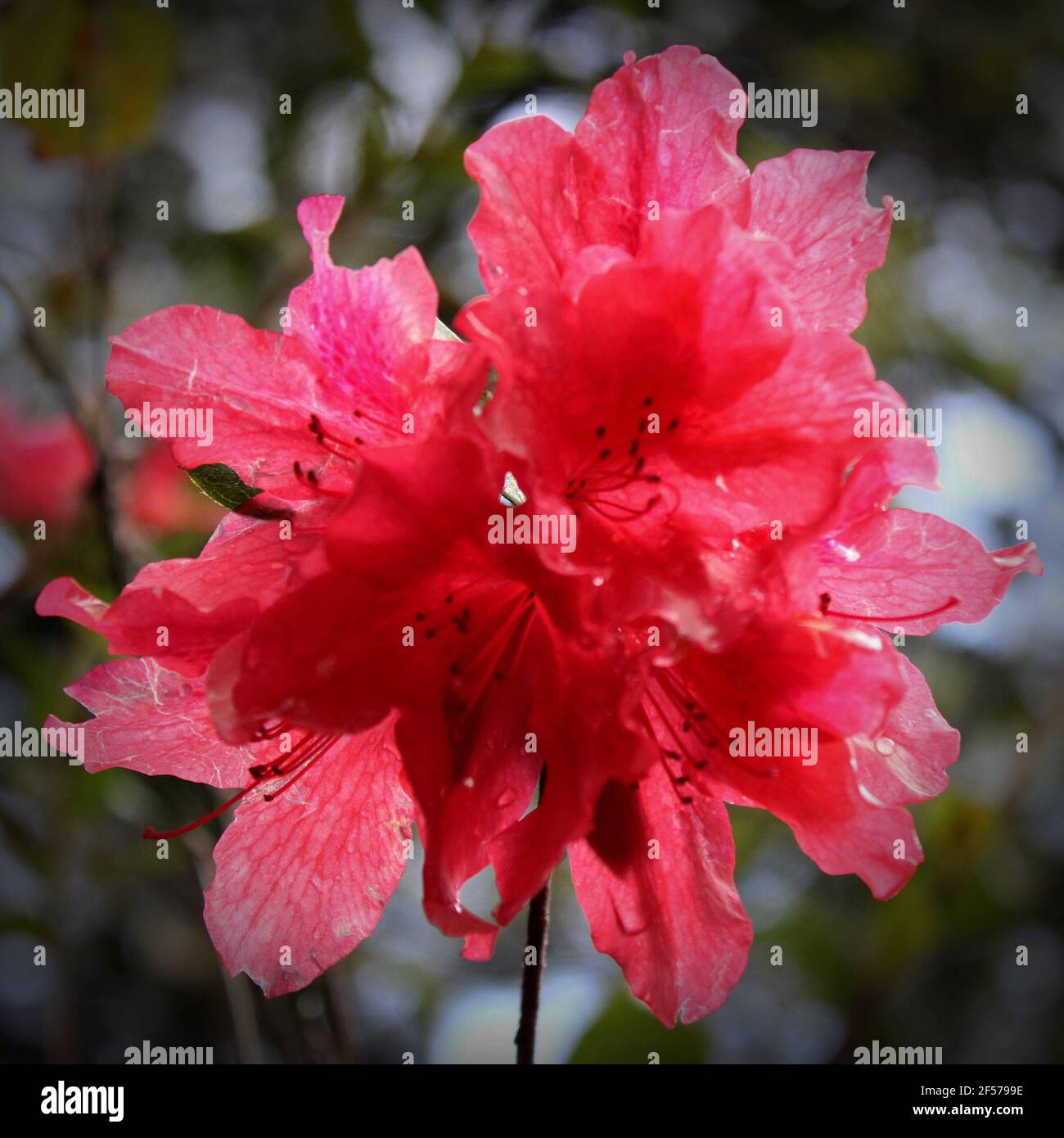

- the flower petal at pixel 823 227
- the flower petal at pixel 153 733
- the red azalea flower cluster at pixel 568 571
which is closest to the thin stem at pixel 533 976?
the red azalea flower cluster at pixel 568 571

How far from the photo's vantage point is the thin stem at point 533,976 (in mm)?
770

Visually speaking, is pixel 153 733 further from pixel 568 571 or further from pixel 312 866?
pixel 568 571

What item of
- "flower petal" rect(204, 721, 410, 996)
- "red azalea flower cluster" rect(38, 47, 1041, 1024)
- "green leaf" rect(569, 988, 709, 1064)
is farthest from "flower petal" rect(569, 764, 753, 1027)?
"green leaf" rect(569, 988, 709, 1064)

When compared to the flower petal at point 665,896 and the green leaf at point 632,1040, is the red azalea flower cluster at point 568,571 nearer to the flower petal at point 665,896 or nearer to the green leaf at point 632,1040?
the flower petal at point 665,896

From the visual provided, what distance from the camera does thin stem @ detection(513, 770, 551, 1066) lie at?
2.52 ft

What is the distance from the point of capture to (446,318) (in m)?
1.34

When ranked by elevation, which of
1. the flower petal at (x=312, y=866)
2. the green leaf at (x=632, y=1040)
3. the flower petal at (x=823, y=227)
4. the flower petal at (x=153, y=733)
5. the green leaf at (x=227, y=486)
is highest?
the flower petal at (x=823, y=227)

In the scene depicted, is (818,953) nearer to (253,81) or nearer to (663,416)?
(663,416)

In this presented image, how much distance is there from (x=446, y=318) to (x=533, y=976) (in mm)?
794

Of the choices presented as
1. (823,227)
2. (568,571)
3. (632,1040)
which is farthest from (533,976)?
(632,1040)

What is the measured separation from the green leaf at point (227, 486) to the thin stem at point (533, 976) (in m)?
0.28

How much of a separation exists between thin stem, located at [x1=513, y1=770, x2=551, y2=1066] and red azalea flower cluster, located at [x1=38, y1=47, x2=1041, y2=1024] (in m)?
0.04

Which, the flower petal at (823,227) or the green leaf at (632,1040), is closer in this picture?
the flower petal at (823,227)

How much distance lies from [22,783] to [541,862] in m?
1.67
